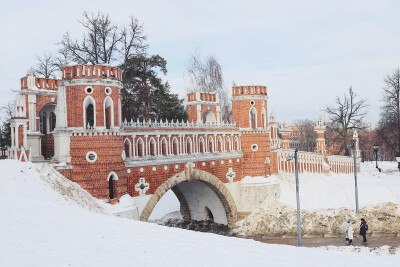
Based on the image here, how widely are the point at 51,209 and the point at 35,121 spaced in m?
10.1

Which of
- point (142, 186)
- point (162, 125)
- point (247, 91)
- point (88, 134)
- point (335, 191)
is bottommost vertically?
point (335, 191)

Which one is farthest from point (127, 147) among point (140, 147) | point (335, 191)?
point (335, 191)

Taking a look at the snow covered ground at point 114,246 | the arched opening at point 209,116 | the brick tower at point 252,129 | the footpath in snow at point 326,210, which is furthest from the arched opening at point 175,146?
the snow covered ground at point 114,246

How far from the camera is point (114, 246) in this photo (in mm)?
9164

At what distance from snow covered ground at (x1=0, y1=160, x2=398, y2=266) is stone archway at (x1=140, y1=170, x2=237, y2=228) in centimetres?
822

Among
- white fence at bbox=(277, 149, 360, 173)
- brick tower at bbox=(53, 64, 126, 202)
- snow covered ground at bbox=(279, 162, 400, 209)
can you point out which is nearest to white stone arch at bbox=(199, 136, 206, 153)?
snow covered ground at bbox=(279, 162, 400, 209)

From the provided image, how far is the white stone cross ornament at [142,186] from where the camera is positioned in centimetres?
1902

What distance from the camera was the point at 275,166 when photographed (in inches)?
1114

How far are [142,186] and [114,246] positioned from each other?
1007 centimetres

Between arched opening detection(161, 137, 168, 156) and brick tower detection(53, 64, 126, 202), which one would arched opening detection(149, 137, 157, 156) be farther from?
brick tower detection(53, 64, 126, 202)

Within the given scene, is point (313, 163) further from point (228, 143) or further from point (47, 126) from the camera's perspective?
point (47, 126)

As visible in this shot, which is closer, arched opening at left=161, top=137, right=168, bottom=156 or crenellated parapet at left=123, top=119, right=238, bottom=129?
crenellated parapet at left=123, top=119, right=238, bottom=129

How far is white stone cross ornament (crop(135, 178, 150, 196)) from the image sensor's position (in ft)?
62.4

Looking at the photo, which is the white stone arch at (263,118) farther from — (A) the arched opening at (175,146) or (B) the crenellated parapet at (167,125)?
(A) the arched opening at (175,146)
